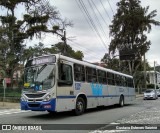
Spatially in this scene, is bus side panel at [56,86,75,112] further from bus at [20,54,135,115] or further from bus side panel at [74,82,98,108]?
bus side panel at [74,82,98,108]

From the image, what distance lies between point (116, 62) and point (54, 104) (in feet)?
159

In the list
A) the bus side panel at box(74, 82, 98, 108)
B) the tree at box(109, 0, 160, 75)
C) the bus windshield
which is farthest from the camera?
the tree at box(109, 0, 160, 75)

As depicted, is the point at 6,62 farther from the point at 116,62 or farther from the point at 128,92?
the point at 116,62

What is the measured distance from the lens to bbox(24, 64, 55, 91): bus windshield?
14.5 meters

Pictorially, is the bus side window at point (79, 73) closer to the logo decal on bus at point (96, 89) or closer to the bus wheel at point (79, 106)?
the bus wheel at point (79, 106)

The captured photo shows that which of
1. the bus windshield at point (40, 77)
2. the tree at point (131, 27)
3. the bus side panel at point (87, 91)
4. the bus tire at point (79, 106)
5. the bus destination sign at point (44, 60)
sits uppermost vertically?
the tree at point (131, 27)

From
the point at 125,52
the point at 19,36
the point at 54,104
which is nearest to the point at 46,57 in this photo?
the point at 54,104

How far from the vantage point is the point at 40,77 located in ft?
48.6

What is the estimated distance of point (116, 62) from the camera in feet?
203

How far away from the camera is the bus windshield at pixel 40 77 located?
14.5 metres

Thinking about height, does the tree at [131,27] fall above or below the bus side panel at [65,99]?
above

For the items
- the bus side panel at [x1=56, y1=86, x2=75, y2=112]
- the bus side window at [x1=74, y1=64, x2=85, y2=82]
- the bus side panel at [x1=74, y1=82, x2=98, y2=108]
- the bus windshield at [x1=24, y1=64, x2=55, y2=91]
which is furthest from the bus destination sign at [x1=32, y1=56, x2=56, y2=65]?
the bus side panel at [x1=74, y1=82, x2=98, y2=108]

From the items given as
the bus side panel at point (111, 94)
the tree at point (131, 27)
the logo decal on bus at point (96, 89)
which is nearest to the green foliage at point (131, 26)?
the tree at point (131, 27)

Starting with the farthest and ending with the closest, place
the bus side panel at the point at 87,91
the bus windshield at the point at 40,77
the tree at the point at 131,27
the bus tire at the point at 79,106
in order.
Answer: the tree at the point at 131,27, the bus side panel at the point at 87,91, the bus tire at the point at 79,106, the bus windshield at the point at 40,77
